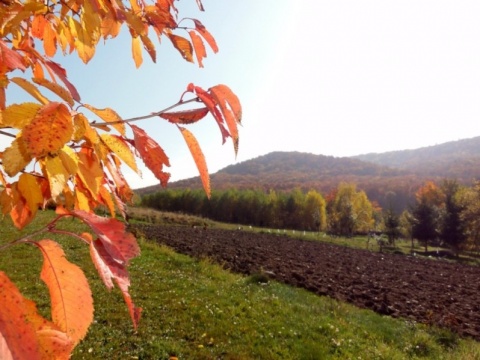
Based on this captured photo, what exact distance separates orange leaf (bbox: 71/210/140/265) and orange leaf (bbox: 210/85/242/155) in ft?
1.00

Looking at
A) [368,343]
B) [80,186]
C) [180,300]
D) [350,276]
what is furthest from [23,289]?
[350,276]

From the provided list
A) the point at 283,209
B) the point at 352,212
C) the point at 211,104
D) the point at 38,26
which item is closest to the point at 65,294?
the point at 211,104

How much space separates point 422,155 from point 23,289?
219272 mm

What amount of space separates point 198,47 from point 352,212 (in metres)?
48.8

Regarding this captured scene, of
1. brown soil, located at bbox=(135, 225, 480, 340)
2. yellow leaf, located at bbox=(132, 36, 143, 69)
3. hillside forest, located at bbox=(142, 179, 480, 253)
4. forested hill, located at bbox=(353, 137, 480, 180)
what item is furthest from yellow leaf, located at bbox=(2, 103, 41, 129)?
forested hill, located at bbox=(353, 137, 480, 180)

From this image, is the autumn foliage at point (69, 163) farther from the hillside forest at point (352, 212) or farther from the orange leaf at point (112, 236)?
the hillside forest at point (352, 212)

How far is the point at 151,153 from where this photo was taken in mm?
741

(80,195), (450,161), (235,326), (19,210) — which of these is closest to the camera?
(19,210)

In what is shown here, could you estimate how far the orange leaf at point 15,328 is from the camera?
0.44 m

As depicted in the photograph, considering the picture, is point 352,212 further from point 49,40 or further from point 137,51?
point 49,40

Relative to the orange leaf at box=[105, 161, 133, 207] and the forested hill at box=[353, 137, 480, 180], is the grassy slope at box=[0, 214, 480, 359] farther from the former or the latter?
the forested hill at box=[353, 137, 480, 180]

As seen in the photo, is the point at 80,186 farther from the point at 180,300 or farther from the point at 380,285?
the point at 380,285

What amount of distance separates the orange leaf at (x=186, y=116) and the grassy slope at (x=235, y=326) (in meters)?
5.22

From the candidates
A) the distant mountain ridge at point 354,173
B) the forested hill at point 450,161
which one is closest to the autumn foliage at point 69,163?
the distant mountain ridge at point 354,173
